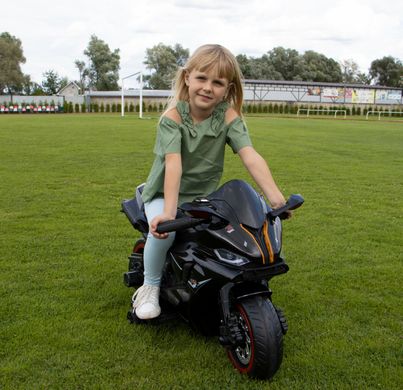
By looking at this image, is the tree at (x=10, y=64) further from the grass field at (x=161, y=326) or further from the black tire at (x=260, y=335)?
the black tire at (x=260, y=335)

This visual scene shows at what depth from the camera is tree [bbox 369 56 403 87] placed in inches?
4323

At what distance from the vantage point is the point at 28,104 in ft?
211

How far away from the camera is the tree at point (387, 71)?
10981 cm

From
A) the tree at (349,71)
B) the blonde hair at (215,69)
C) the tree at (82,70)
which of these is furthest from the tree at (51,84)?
the blonde hair at (215,69)

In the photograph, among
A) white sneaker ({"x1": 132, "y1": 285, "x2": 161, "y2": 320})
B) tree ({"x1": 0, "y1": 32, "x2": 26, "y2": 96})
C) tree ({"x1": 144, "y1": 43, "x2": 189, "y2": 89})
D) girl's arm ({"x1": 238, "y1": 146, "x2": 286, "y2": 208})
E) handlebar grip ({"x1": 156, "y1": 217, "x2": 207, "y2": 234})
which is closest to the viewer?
handlebar grip ({"x1": 156, "y1": 217, "x2": 207, "y2": 234})

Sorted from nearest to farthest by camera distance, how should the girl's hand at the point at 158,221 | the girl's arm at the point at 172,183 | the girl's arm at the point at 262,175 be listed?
the girl's hand at the point at 158,221 < the girl's arm at the point at 172,183 < the girl's arm at the point at 262,175

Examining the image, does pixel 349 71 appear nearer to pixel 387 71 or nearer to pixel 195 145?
pixel 387 71

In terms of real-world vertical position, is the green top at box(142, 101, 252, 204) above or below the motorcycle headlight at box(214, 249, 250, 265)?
Answer: above

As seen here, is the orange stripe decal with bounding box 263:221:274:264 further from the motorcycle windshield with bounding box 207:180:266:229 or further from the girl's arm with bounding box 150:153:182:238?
the girl's arm with bounding box 150:153:182:238

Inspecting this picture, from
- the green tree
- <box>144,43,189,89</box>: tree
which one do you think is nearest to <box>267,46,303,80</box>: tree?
the green tree

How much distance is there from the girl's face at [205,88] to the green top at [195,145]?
0.11 m

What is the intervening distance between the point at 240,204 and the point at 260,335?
0.72m

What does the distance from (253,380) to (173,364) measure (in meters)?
0.52

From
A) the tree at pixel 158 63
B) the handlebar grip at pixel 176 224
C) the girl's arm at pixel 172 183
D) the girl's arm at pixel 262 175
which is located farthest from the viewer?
the tree at pixel 158 63
